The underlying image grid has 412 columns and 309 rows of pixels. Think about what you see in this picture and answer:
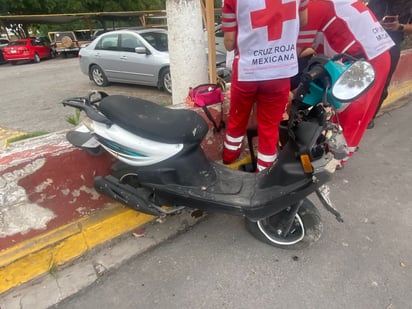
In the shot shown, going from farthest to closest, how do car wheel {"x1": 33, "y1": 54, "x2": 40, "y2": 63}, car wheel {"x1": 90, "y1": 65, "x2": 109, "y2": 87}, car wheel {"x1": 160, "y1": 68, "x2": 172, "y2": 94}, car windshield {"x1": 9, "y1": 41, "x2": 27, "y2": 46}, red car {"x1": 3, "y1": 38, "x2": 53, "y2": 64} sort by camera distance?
car wheel {"x1": 33, "y1": 54, "x2": 40, "y2": 63} < car windshield {"x1": 9, "y1": 41, "x2": 27, "y2": 46} < red car {"x1": 3, "y1": 38, "x2": 53, "y2": 64} < car wheel {"x1": 90, "y1": 65, "x2": 109, "y2": 87} < car wheel {"x1": 160, "y1": 68, "x2": 172, "y2": 94}

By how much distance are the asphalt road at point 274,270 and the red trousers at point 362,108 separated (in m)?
0.63

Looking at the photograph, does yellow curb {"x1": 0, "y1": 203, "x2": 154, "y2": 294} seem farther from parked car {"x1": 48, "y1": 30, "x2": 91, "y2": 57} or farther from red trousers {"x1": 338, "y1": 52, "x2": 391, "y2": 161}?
parked car {"x1": 48, "y1": 30, "x2": 91, "y2": 57}

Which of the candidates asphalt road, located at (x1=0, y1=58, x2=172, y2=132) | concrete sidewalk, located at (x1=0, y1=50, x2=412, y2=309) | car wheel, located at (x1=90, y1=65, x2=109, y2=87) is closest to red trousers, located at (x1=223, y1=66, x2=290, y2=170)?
concrete sidewalk, located at (x1=0, y1=50, x2=412, y2=309)

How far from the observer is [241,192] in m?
2.18

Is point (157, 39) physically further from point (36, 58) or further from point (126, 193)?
point (36, 58)

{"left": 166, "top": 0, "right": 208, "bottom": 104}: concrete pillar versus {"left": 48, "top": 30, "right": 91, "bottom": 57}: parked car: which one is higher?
{"left": 166, "top": 0, "right": 208, "bottom": 104}: concrete pillar

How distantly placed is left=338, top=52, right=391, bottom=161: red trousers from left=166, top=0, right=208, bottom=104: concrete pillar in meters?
1.55

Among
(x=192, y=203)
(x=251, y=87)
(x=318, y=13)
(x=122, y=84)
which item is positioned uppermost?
(x=318, y=13)

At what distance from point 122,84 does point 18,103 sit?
2.75 m

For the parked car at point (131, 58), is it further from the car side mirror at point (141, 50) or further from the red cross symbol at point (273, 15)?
the red cross symbol at point (273, 15)

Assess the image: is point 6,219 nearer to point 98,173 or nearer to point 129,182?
point 98,173

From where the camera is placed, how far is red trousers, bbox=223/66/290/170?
249 cm

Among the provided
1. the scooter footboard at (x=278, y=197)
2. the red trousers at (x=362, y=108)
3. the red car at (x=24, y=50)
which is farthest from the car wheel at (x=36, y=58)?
the scooter footboard at (x=278, y=197)

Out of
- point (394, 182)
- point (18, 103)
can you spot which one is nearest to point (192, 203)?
point (394, 182)
